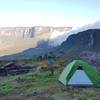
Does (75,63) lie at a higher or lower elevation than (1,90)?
higher

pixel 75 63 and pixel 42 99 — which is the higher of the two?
pixel 75 63

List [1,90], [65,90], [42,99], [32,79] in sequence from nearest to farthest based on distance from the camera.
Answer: [42,99] < [65,90] < [1,90] < [32,79]

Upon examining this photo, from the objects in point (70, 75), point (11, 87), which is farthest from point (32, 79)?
point (70, 75)

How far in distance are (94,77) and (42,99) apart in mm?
9095

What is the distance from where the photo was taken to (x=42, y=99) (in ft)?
97.5

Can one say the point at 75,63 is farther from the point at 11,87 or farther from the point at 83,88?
the point at 11,87

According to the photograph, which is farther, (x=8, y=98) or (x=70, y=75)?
(x=70, y=75)

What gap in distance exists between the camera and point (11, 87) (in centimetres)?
3844

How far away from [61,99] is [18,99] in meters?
4.09

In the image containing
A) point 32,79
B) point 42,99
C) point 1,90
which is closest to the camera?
point 42,99

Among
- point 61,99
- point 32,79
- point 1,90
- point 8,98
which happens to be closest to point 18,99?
point 8,98

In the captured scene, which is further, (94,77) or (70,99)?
(94,77)

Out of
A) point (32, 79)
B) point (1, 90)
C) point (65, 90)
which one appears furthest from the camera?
point (32, 79)

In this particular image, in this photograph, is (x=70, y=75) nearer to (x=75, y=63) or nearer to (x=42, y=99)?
(x=75, y=63)
